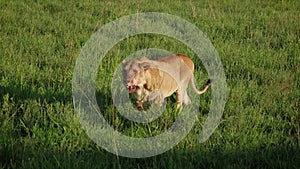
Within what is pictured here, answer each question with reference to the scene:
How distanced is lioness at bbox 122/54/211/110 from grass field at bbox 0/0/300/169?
0.21 m

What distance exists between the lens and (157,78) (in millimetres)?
3369

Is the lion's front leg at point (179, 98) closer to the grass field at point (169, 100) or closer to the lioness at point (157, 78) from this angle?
the lioness at point (157, 78)

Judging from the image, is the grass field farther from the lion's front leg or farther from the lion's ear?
the lion's ear

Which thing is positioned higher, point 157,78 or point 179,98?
point 157,78

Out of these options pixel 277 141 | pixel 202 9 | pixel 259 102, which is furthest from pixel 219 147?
pixel 202 9

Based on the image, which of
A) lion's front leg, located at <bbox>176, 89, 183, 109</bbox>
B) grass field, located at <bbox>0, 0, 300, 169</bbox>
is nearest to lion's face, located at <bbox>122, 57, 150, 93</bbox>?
grass field, located at <bbox>0, 0, 300, 169</bbox>

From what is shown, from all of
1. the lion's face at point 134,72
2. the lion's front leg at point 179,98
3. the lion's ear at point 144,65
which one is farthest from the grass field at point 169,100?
the lion's ear at point 144,65

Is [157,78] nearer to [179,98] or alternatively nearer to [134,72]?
[134,72]

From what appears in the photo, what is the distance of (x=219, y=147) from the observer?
→ 10.1 ft

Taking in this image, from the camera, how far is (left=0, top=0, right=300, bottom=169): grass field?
289 centimetres

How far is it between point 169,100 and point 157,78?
597mm

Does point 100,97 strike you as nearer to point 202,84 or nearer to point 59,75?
point 59,75

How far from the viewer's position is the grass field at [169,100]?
2.89 meters

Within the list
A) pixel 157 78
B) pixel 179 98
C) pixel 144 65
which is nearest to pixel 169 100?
pixel 179 98
